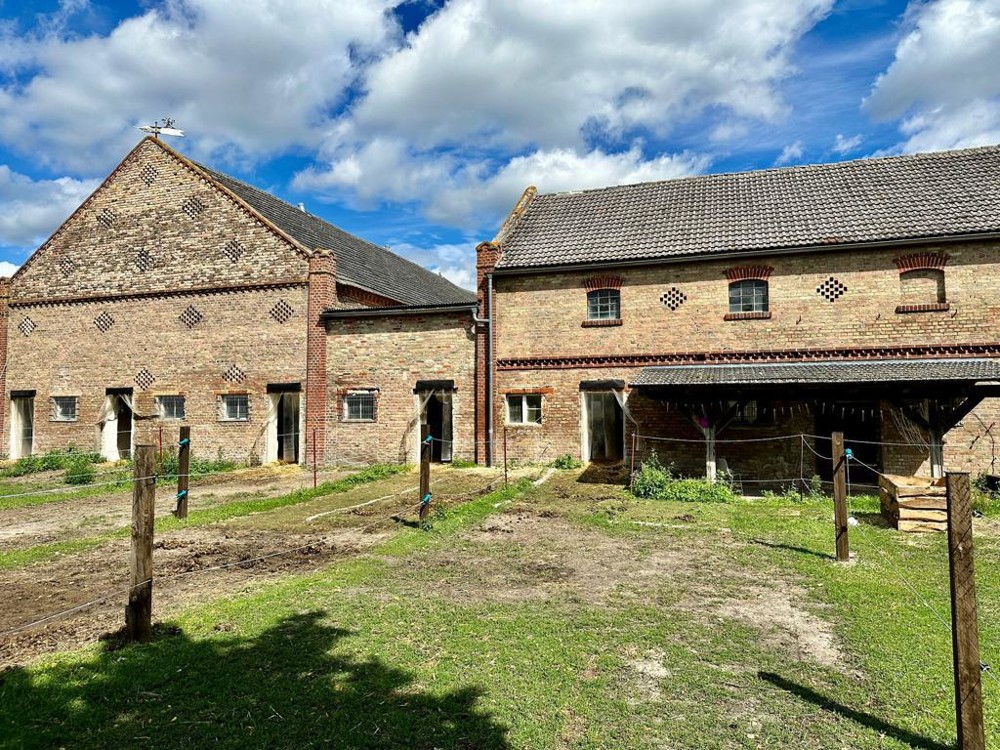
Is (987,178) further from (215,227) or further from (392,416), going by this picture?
(215,227)

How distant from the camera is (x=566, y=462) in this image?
54.3ft

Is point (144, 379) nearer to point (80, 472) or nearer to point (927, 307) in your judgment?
point (80, 472)

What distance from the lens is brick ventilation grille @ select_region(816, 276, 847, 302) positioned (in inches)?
587

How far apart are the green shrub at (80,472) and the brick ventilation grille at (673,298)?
52.3ft

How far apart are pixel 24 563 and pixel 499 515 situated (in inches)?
277

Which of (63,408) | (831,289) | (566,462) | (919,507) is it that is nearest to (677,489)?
(566,462)

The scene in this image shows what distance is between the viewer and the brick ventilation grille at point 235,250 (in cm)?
1912

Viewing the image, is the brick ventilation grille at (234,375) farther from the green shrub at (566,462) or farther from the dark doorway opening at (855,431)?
the dark doorway opening at (855,431)

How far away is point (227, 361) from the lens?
19.0 meters

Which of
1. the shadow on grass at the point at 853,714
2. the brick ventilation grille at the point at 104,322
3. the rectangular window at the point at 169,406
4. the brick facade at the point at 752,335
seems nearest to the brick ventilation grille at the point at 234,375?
the rectangular window at the point at 169,406

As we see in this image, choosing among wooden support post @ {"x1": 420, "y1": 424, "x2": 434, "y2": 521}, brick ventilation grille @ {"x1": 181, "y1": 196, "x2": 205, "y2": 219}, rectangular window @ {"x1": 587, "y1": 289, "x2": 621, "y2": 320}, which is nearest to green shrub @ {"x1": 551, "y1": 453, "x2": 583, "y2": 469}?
rectangular window @ {"x1": 587, "y1": 289, "x2": 621, "y2": 320}

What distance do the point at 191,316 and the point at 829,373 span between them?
60.4ft

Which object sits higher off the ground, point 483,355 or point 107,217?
point 107,217

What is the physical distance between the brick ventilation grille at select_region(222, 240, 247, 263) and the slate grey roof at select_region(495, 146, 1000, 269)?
831cm
